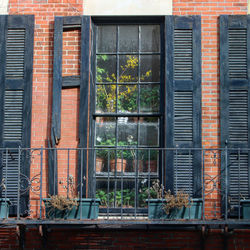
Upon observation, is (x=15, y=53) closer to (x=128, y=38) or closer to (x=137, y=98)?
(x=128, y=38)

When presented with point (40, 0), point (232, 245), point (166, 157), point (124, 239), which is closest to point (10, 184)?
point (124, 239)

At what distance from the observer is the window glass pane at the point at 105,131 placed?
7609 millimetres

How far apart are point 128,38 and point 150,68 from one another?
1.87 ft

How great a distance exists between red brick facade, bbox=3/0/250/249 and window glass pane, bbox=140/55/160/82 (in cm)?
70

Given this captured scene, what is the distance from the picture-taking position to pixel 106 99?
25.2 ft

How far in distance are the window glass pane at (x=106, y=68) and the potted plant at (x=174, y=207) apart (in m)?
1.97

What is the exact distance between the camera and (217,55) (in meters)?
7.45

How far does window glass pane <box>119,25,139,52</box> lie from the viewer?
305 inches

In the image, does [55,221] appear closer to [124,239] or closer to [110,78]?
[124,239]

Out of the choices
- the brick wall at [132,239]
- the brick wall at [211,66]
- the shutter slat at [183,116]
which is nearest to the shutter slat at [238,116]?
the brick wall at [211,66]

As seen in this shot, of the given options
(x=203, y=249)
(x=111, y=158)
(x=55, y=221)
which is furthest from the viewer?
(x=111, y=158)

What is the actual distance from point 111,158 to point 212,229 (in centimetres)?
177

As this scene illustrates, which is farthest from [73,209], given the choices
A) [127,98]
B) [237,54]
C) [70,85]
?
[237,54]

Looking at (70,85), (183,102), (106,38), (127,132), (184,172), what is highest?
(106,38)
